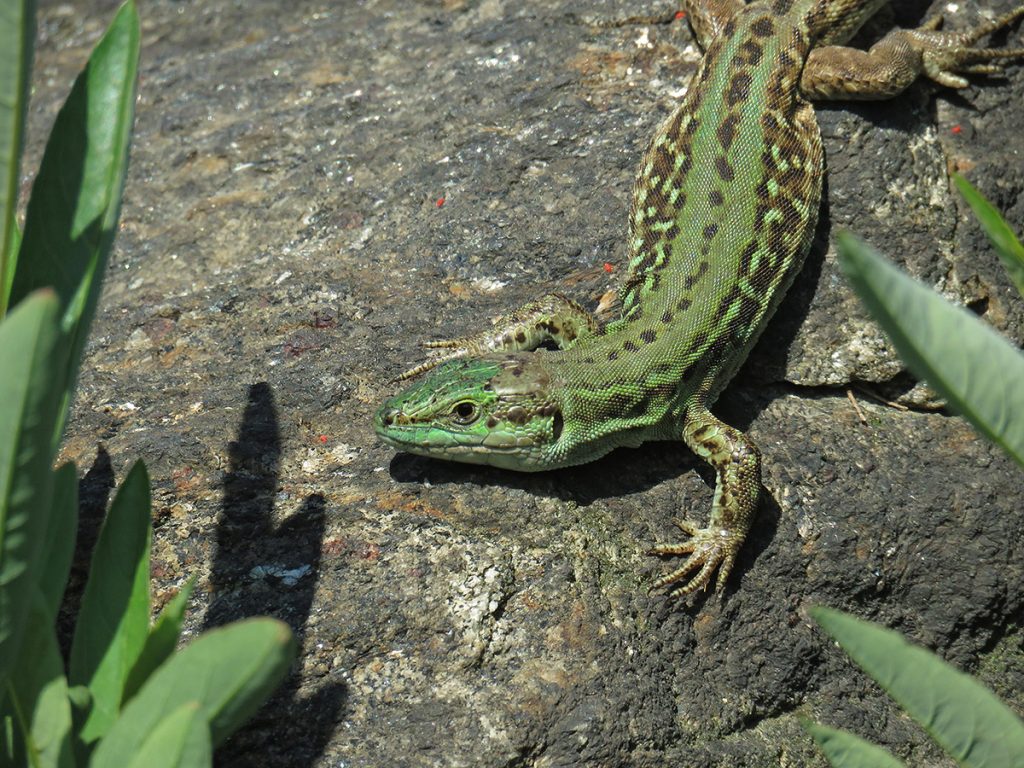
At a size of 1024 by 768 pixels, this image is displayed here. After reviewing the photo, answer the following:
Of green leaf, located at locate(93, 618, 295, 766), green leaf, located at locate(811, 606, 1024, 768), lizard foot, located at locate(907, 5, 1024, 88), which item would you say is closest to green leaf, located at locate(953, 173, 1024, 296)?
green leaf, located at locate(811, 606, 1024, 768)

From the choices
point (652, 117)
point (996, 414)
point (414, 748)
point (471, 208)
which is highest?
point (996, 414)

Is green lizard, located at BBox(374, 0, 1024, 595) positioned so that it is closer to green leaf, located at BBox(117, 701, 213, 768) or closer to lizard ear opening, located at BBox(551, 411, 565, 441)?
lizard ear opening, located at BBox(551, 411, 565, 441)

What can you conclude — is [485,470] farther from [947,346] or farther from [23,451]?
[947,346]

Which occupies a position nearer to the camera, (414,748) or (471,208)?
(414,748)

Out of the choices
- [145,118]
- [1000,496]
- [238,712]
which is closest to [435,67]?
[145,118]

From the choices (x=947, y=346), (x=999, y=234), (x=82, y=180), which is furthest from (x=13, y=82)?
(x=999, y=234)

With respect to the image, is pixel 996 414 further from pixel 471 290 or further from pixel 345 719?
pixel 471 290

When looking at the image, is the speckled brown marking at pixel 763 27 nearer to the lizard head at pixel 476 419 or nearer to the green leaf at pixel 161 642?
the lizard head at pixel 476 419

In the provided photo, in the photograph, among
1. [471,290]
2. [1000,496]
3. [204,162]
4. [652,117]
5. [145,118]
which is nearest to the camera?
[1000,496]
